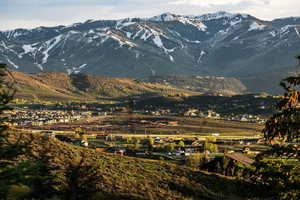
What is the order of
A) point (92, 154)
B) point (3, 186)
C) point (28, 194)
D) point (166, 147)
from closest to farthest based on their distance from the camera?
point (3, 186) < point (28, 194) < point (92, 154) < point (166, 147)

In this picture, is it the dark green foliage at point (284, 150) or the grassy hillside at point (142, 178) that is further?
the grassy hillside at point (142, 178)

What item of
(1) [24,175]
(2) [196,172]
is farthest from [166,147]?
(1) [24,175]

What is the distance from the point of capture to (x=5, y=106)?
46.2ft

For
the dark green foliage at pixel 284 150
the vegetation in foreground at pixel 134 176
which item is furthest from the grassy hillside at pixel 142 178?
the dark green foliage at pixel 284 150

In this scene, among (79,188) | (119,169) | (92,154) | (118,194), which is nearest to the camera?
(79,188)

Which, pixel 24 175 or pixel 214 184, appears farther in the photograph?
pixel 214 184

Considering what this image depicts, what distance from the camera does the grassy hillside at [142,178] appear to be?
40.0m

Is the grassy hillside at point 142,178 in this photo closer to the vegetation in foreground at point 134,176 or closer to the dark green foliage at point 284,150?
the vegetation in foreground at point 134,176

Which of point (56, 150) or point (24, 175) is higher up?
point (24, 175)

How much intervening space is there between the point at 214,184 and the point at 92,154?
12.7 metres

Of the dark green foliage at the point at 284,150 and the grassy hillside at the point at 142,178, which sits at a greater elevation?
the dark green foliage at the point at 284,150

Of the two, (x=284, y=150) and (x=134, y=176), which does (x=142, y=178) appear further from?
(x=284, y=150)

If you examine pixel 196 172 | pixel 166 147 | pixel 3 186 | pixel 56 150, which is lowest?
pixel 166 147

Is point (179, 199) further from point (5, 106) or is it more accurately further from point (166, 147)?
point (166, 147)
